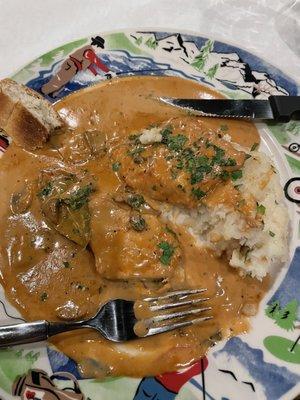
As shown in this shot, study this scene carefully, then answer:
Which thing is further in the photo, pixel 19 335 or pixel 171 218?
pixel 171 218

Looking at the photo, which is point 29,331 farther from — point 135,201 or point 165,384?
point 135,201

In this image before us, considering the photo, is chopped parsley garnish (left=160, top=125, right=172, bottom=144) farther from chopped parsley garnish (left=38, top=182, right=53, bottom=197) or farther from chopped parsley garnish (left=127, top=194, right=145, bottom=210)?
chopped parsley garnish (left=38, top=182, right=53, bottom=197)

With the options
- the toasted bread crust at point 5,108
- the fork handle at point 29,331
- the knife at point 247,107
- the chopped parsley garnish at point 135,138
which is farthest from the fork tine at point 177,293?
the toasted bread crust at point 5,108

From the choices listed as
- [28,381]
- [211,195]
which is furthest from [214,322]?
[28,381]

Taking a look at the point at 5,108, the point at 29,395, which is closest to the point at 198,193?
the point at 5,108

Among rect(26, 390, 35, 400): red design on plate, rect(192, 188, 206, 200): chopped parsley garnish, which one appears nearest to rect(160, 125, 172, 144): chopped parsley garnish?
rect(192, 188, 206, 200): chopped parsley garnish

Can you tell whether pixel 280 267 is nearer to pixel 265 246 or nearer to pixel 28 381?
pixel 265 246

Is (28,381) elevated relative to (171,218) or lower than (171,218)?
lower

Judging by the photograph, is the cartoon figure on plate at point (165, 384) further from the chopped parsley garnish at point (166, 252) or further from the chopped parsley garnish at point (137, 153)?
the chopped parsley garnish at point (137, 153)
